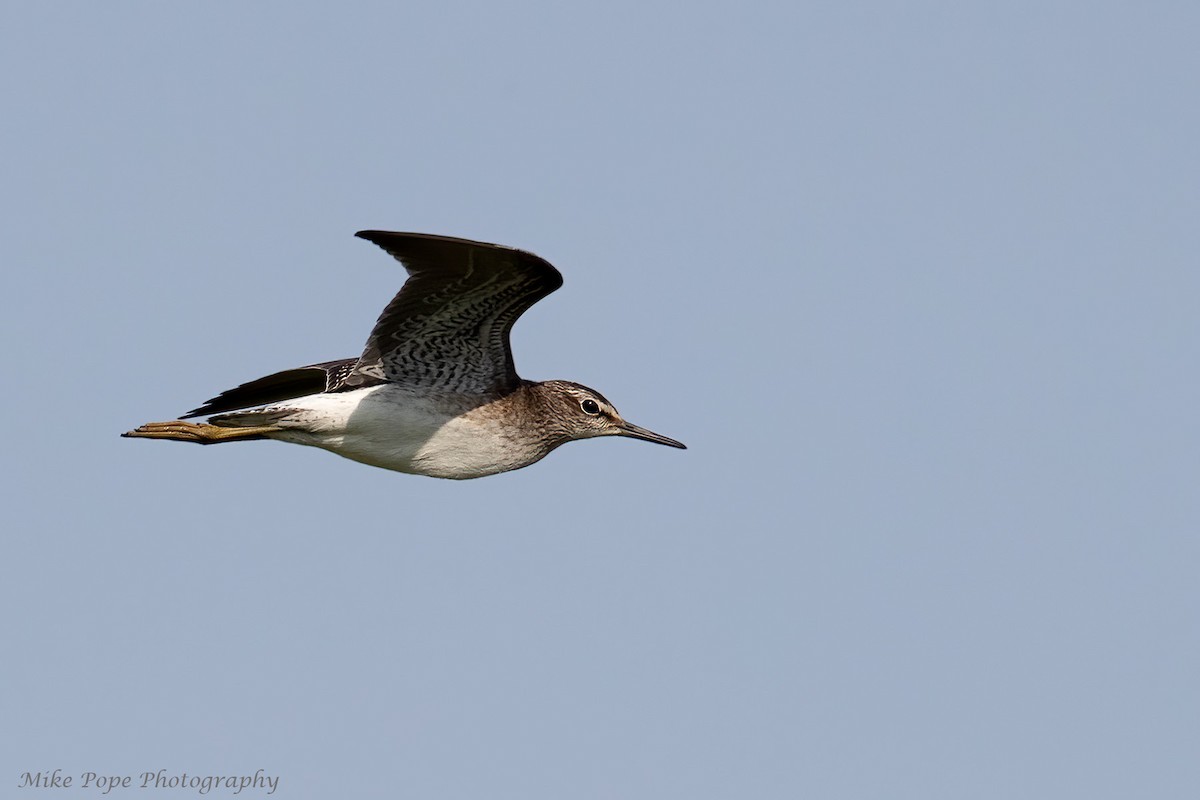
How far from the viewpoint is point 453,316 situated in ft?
41.8

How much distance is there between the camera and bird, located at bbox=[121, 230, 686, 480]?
41.1ft

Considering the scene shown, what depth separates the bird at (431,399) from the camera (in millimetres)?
12518

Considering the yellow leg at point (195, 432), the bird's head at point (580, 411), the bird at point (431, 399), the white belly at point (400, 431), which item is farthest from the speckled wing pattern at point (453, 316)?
the yellow leg at point (195, 432)

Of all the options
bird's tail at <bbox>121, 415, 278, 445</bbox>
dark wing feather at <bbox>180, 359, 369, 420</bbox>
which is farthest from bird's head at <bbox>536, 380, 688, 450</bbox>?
bird's tail at <bbox>121, 415, 278, 445</bbox>

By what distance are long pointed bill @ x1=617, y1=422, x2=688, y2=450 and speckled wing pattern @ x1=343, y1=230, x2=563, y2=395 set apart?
1.42m

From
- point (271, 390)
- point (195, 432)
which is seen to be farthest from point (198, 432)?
point (271, 390)

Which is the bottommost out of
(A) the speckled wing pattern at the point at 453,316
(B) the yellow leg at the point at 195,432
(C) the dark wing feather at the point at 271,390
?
(B) the yellow leg at the point at 195,432

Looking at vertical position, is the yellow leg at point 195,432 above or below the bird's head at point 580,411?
below

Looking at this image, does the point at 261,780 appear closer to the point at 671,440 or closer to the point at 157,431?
the point at 157,431

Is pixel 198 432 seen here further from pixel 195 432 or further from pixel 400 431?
pixel 400 431

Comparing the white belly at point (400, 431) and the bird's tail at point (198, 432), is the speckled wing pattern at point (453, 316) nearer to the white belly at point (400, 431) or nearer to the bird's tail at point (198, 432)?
the white belly at point (400, 431)

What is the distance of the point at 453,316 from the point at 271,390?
2.89 m

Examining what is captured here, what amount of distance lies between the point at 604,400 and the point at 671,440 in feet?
2.81

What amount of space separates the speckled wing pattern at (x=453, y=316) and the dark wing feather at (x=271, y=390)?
4.15 feet
